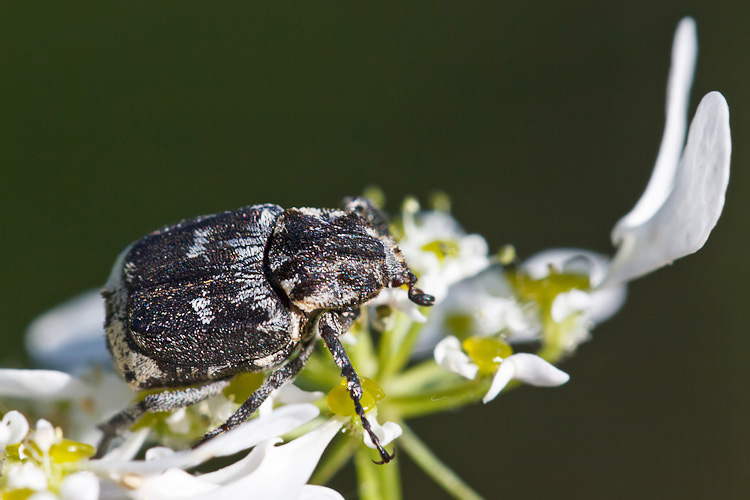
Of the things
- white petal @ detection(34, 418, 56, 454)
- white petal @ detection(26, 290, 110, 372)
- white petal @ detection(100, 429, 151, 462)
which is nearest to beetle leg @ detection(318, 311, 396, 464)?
white petal @ detection(100, 429, 151, 462)

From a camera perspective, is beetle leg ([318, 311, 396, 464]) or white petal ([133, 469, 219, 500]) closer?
white petal ([133, 469, 219, 500])

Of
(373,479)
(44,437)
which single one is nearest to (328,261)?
(373,479)

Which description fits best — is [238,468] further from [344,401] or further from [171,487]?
[344,401]

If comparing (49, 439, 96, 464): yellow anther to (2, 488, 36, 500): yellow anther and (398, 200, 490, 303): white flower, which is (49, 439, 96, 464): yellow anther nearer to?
(2, 488, 36, 500): yellow anther

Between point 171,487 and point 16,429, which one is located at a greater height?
point 16,429

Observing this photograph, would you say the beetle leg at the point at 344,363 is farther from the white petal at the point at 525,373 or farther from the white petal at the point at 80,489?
the white petal at the point at 80,489

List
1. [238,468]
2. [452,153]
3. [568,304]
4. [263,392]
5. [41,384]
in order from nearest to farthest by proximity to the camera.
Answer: [238,468]
[263,392]
[41,384]
[568,304]
[452,153]

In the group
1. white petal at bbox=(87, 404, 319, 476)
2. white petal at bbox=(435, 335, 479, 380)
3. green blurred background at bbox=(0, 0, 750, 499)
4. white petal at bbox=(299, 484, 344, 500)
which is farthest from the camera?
green blurred background at bbox=(0, 0, 750, 499)
